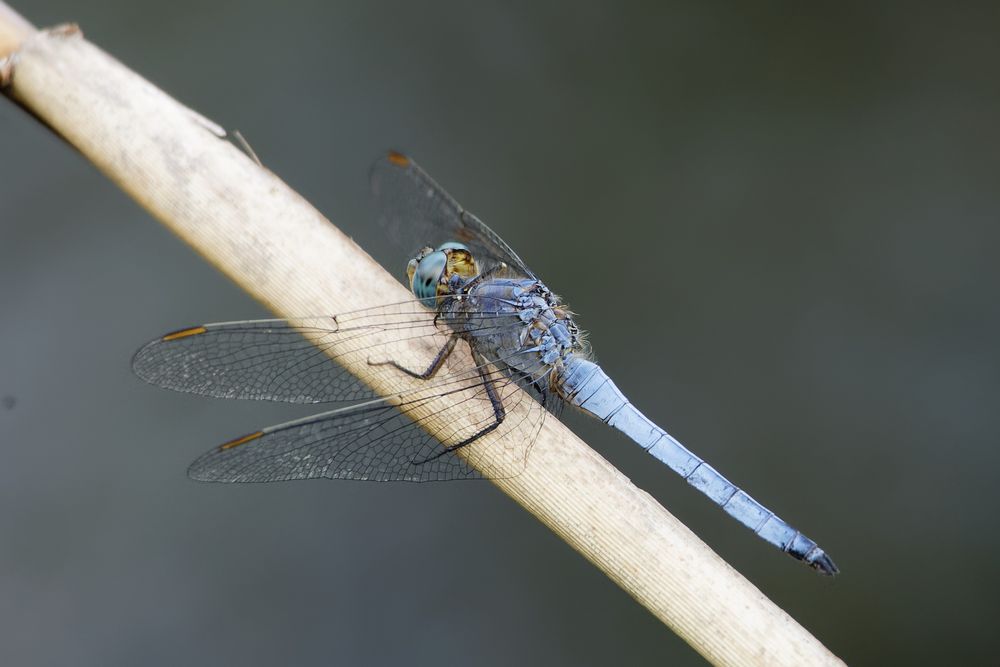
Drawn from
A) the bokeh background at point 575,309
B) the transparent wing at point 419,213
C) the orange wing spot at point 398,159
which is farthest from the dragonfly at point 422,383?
the bokeh background at point 575,309

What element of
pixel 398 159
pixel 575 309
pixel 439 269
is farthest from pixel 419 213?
pixel 575 309

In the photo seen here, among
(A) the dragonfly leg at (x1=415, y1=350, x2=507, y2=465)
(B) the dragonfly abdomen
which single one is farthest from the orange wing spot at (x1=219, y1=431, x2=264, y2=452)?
(B) the dragonfly abdomen

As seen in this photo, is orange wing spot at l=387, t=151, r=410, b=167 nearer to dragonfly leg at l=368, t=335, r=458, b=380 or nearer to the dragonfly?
the dragonfly

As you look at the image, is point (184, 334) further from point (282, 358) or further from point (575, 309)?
point (575, 309)

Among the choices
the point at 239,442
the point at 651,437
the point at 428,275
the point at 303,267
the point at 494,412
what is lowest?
the point at 239,442

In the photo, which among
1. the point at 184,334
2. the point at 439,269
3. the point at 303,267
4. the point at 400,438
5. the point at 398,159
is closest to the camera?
the point at 303,267

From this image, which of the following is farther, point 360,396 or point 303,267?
point 360,396

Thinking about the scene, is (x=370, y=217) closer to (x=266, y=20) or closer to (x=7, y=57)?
(x=266, y=20)

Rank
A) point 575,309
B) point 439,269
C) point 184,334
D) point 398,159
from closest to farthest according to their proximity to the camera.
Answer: point 184,334 → point 439,269 → point 398,159 → point 575,309
